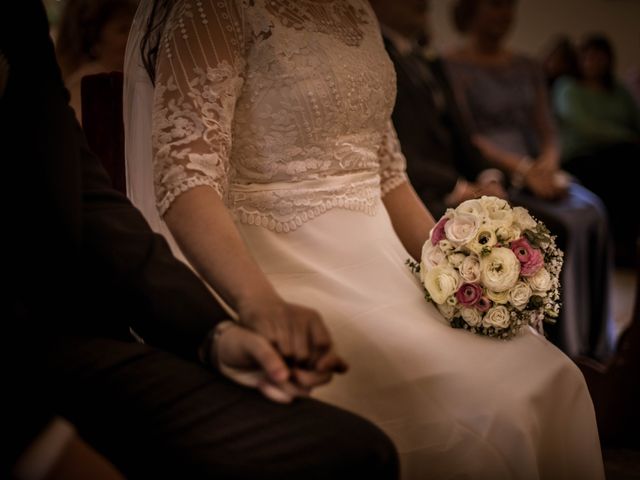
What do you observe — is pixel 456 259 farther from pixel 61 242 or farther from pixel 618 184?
pixel 618 184

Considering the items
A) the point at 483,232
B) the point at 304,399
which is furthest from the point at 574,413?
the point at 304,399

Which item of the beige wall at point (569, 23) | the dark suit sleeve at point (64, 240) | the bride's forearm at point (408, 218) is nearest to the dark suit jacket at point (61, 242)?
the dark suit sleeve at point (64, 240)

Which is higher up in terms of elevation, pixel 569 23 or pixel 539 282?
pixel 539 282

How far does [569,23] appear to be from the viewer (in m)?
4.42

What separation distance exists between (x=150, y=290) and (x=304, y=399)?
0.19m

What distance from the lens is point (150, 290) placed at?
72 centimetres

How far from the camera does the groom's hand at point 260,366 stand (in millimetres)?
628

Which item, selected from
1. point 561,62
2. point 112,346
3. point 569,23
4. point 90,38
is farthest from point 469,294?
point 569,23

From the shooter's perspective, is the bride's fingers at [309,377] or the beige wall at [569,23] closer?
the bride's fingers at [309,377]

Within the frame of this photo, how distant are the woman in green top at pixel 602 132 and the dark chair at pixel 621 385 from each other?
182 centimetres

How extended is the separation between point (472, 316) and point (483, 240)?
0.09 meters

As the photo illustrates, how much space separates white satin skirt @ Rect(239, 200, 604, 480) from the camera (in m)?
0.79

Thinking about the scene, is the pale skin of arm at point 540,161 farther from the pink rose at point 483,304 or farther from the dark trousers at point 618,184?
the pink rose at point 483,304

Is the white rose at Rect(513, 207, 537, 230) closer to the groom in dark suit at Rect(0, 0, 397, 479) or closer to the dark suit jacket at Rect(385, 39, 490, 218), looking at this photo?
the groom in dark suit at Rect(0, 0, 397, 479)
